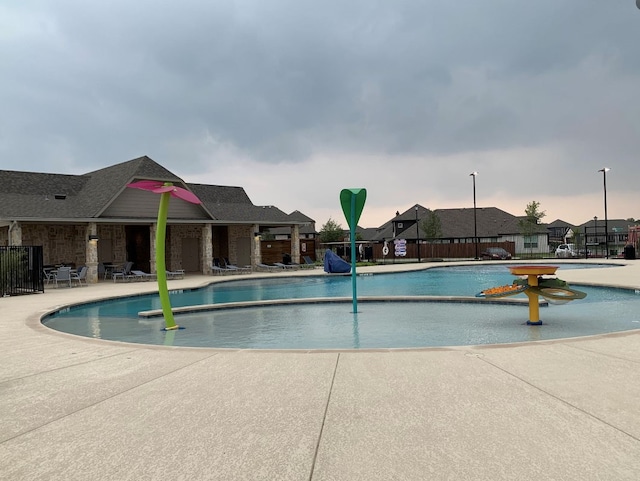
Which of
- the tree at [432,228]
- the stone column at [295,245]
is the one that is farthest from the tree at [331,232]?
the stone column at [295,245]

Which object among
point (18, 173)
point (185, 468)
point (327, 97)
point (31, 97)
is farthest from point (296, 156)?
point (185, 468)

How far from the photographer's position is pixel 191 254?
103ft

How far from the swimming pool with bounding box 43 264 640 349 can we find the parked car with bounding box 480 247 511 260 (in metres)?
30.7

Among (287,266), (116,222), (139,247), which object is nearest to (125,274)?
(116,222)

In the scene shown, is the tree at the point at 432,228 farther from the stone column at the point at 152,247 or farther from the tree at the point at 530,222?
the stone column at the point at 152,247

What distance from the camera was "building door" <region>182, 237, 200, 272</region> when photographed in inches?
1223

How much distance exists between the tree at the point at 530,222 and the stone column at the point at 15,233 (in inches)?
2081

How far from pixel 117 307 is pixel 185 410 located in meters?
12.4

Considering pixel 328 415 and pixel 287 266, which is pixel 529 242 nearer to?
pixel 287 266

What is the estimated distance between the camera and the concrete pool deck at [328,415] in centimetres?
312

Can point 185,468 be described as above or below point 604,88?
below

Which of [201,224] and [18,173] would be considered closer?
[18,173]

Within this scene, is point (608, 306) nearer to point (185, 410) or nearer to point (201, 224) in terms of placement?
point (185, 410)

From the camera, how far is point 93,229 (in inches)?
956
